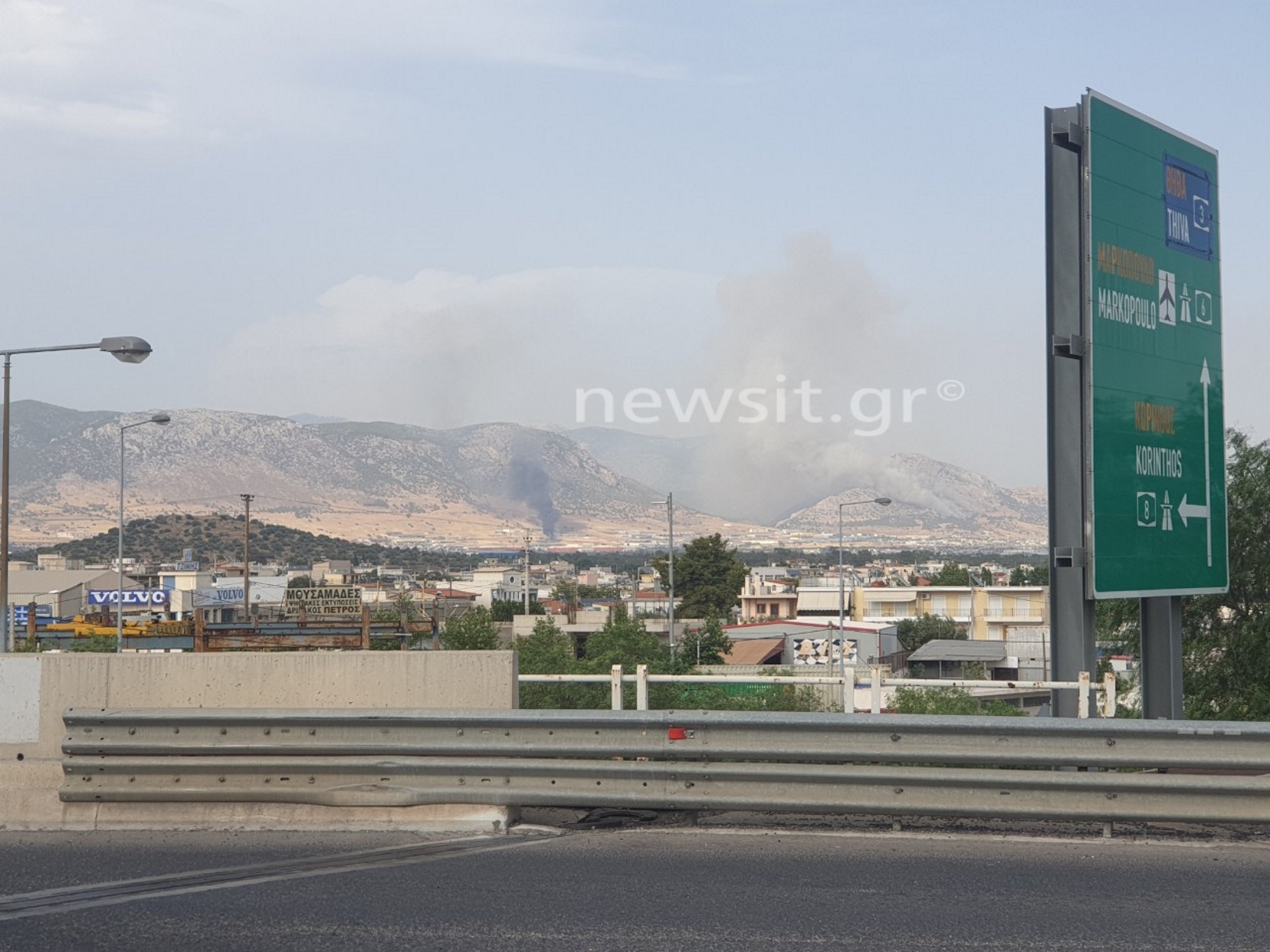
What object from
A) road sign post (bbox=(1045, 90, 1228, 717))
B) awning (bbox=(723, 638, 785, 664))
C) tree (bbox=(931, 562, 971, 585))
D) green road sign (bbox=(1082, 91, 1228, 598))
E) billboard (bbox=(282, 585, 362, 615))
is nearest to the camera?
road sign post (bbox=(1045, 90, 1228, 717))

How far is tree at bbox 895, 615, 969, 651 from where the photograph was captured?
424 feet

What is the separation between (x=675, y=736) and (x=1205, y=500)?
7875 mm

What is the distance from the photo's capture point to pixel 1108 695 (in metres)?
10.5

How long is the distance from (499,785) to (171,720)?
2.23 metres

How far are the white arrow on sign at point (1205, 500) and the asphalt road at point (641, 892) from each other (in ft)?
19.9

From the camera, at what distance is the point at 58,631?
101375 millimetres

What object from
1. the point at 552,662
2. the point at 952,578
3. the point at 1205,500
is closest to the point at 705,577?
the point at 952,578

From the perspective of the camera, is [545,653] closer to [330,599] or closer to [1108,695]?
[330,599]

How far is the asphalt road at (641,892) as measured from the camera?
6.55 m

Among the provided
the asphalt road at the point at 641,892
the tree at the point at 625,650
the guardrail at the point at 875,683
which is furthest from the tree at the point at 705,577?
the asphalt road at the point at 641,892

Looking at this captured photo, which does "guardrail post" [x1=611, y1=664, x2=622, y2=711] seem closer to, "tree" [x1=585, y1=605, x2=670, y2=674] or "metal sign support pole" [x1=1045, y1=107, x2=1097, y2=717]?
"metal sign support pole" [x1=1045, y1=107, x2=1097, y2=717]

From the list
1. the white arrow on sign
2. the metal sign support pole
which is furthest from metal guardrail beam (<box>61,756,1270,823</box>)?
the white arrow on sign

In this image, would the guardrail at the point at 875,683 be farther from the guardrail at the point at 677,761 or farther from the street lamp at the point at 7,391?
the street lamp at the point at 7,391

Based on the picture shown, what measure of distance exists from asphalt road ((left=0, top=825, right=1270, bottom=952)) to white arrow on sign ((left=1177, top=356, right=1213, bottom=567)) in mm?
6061
